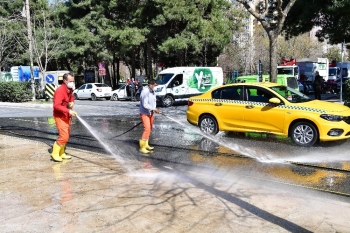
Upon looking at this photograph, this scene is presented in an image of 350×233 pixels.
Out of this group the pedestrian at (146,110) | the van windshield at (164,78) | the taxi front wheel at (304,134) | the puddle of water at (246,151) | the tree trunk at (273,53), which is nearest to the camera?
the puddle of water at (246,151)

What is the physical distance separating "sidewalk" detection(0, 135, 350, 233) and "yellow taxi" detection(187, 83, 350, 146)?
142 inches

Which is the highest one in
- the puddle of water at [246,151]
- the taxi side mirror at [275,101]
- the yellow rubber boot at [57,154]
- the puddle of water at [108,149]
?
the taxi side mirror at [275,101]

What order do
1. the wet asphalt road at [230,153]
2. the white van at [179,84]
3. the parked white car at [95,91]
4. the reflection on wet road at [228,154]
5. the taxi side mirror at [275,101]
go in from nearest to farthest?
the wet asphalt road at [230,153] < the reflection on wet road at [228,154] < the taxi side mirror at [275,101] < the white van at [179,84] < the parked white car at [95,91]

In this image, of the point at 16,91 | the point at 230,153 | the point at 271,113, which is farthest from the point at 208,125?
the point at 16,91

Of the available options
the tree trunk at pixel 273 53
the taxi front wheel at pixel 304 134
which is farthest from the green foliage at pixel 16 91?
the taxi front wheel at pixel 304 134

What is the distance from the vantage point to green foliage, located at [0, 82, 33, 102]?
2912 centimetres

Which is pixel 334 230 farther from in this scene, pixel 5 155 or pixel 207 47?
pixel 207 47

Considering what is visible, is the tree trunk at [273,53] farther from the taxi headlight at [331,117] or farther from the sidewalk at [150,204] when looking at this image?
the sidewalk at [150,204]

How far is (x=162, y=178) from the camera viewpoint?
268 inches

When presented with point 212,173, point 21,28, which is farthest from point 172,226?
point 21,28

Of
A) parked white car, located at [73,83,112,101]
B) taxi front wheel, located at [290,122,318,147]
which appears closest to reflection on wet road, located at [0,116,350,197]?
taxi front wheel, located at [290,122,318,147]

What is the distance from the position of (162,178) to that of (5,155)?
4258 mm

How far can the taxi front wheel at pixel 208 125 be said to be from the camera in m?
11.3

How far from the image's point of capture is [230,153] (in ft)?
29.3
